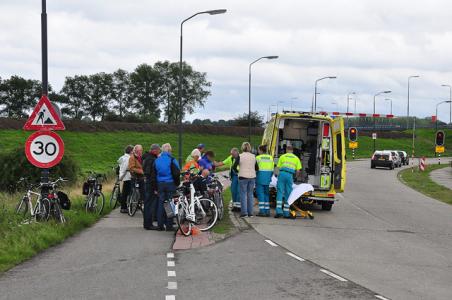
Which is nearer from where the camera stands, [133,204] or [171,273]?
[171,273]

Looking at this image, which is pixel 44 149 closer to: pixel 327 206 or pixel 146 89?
pixel 327 206

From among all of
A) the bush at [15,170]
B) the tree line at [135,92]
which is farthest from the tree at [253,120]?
the bush at [15,170]

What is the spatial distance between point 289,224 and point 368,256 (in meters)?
4.35

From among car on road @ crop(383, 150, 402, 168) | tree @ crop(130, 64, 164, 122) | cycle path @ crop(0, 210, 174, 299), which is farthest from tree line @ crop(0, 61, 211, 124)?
cycle path @ crop(0, 210, 174, 299)

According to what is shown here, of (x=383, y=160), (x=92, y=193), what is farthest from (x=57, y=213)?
(x=383, y=160)

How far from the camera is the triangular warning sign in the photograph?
1337 cm

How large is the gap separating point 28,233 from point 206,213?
3732mm

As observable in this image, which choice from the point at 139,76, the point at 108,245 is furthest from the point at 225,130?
the point at 108,245

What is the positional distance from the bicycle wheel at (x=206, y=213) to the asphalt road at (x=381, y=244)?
1.03 metres

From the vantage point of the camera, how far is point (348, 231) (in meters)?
14.3

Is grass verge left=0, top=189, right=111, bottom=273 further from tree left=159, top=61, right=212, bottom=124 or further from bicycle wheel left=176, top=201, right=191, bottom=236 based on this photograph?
tree left=159, top=61, right=212, bottom=124

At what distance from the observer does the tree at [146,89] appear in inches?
4412

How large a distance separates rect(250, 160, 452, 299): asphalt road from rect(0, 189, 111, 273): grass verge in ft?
12.2

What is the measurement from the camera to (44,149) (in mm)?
13227
